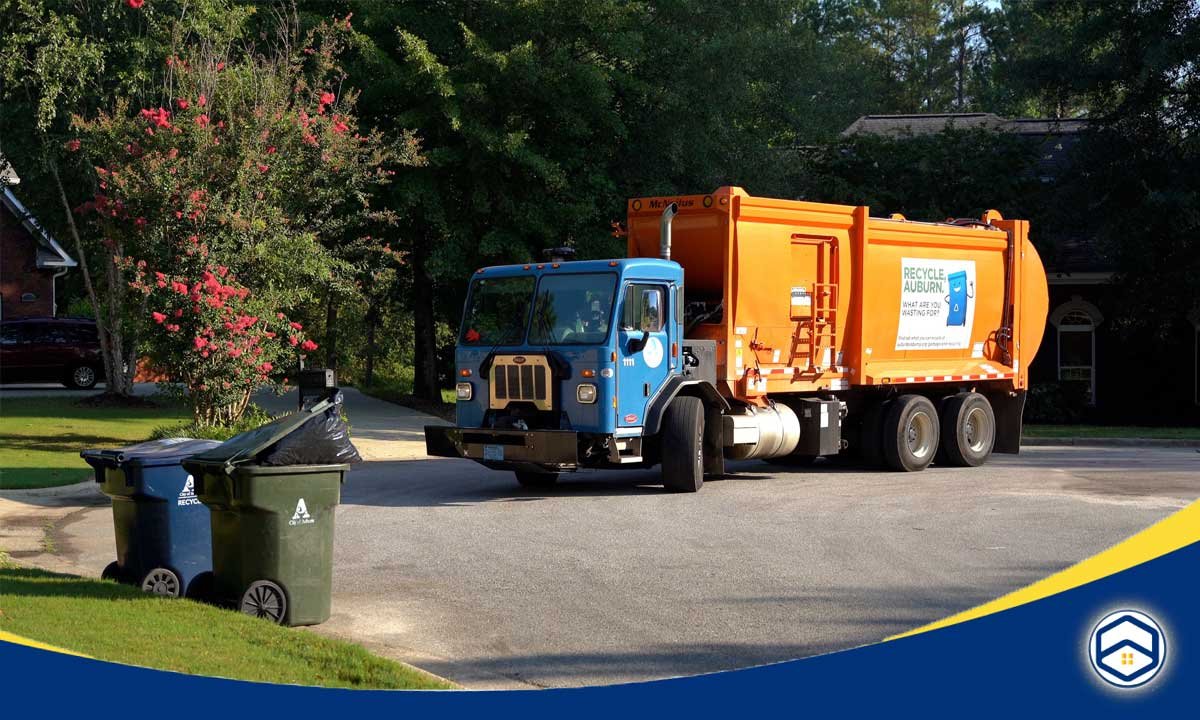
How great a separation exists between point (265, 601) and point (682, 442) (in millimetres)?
7637

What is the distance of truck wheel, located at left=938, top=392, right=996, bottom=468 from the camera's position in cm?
1980

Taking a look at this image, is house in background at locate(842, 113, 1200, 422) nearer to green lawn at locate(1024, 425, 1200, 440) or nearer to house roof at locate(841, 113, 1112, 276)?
house roof at locate(841, 113, 1112, 276)

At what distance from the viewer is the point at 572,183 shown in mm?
28375

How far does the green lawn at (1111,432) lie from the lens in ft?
83.8

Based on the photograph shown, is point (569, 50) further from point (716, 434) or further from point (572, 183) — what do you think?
point (716, 434)

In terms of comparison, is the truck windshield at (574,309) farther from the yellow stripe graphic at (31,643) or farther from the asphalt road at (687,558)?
the yellow stripe graphic at (31,643)

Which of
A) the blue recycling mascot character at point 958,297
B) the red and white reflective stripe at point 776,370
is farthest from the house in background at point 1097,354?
the red and white reflective stripe at point 776,370

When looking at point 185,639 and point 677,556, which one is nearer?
point 185,639

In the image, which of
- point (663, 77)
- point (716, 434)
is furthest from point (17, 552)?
point (663, 77)

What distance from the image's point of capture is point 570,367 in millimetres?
15352

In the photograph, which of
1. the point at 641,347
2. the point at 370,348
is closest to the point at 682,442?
the point at 641,347

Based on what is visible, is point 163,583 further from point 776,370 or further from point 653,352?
point 776,370

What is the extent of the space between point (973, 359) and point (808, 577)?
10.7 meters

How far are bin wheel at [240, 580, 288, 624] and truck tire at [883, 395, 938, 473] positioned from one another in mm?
11738
